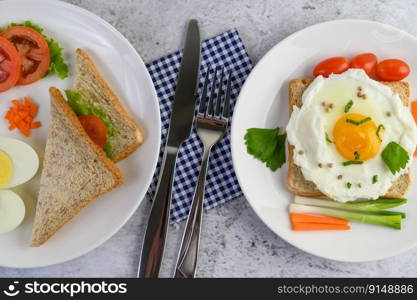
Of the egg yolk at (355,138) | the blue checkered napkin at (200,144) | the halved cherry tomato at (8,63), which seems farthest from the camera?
the blue checkered napkin at (200,144)

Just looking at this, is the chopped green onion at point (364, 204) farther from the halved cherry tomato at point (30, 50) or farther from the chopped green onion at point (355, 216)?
the halved cherry tomato at point (30, 50)

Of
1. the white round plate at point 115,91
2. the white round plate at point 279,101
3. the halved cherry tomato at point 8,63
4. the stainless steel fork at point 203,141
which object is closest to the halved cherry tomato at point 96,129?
the white round plate at point 115,91

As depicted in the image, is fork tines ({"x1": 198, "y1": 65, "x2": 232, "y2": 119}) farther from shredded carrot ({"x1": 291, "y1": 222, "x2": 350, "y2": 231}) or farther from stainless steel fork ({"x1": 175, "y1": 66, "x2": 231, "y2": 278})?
shredded carrot ({"x1": 291, "y1": 222, "x2": 350, "y2": 231})

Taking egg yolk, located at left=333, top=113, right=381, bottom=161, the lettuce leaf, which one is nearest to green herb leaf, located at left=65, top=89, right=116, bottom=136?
the lettuce leaf

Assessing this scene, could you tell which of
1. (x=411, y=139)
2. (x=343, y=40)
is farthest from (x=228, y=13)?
(x=411, y=139)

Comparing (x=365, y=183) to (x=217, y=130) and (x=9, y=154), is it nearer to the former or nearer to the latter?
(x=217, y=130)

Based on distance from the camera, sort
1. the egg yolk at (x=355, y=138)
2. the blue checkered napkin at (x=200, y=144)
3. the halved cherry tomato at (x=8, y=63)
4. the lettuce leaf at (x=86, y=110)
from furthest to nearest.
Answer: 1. the blue checkered napkin at (x=200, y=144)
2. the lettuce leaf at (x=86, y=110)
3. the halved cherry tomato at (x=8, y=63)
4. the egg yolk at (x=355, y=138)

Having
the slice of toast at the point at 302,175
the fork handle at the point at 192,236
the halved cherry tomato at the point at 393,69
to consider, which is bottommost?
the fork handle at the point at 192,236

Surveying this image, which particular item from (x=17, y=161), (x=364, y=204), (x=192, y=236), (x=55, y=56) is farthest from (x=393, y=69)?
(x=17, y=161)

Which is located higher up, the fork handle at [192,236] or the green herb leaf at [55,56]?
the green herb leaf at [55,56]
